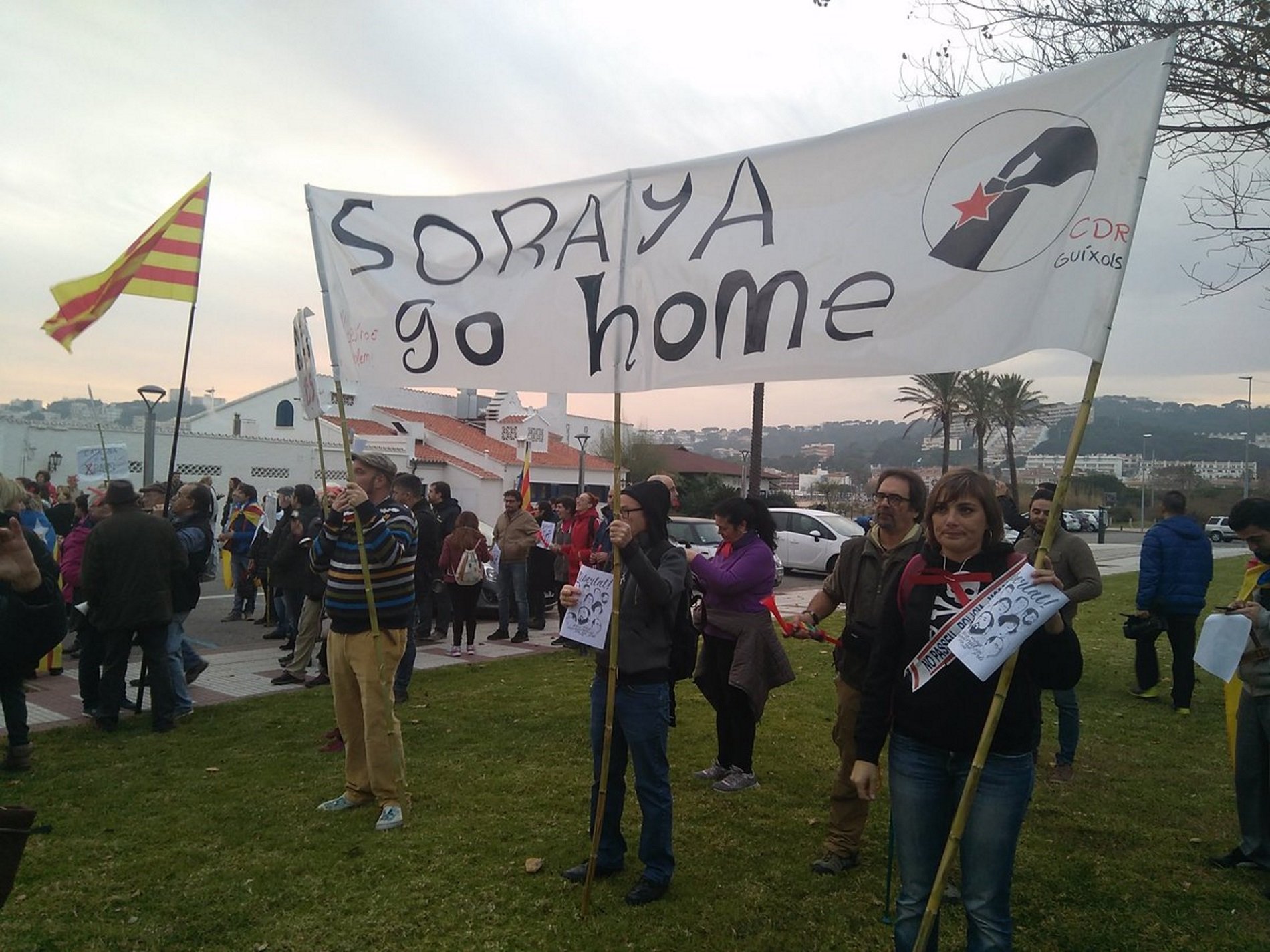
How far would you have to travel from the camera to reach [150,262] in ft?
20.6

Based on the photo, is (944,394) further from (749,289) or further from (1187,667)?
(749,289)

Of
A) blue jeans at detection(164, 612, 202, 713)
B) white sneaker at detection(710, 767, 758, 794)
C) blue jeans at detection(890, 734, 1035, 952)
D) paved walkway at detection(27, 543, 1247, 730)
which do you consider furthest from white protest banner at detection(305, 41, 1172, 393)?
paved walkway at detection(27, 543, 1247, 730)

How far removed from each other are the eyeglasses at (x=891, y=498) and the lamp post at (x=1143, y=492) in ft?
227

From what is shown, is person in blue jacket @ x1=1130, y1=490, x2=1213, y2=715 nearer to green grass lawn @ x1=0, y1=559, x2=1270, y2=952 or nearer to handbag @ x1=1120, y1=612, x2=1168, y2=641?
handbag @ x1=1120, y1=612, x2=1168, y2=641

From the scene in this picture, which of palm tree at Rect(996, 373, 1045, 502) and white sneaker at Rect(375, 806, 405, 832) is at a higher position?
palm tree at Rect(996, 373, 1045, 502)

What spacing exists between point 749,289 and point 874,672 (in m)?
1.68

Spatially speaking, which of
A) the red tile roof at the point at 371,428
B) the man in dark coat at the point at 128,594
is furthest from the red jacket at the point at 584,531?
the red tile roof at the point at 371,428

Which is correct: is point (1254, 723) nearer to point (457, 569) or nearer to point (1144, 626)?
point (1144, 626)

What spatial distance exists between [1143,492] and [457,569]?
245 feet

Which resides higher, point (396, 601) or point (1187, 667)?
point (396, 601)

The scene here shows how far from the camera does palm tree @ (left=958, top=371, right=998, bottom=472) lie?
1729 inches

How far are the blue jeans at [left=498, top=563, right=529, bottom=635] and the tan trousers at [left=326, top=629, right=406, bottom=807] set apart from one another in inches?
249

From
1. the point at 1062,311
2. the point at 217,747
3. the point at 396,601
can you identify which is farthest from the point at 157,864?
the point at 1062,311

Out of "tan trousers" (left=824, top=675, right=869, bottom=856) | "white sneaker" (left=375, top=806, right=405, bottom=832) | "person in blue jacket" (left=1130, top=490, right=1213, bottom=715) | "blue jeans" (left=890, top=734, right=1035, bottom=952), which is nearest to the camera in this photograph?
"blue jeans" (left=890, top=734, right=1035, bottom=952)
